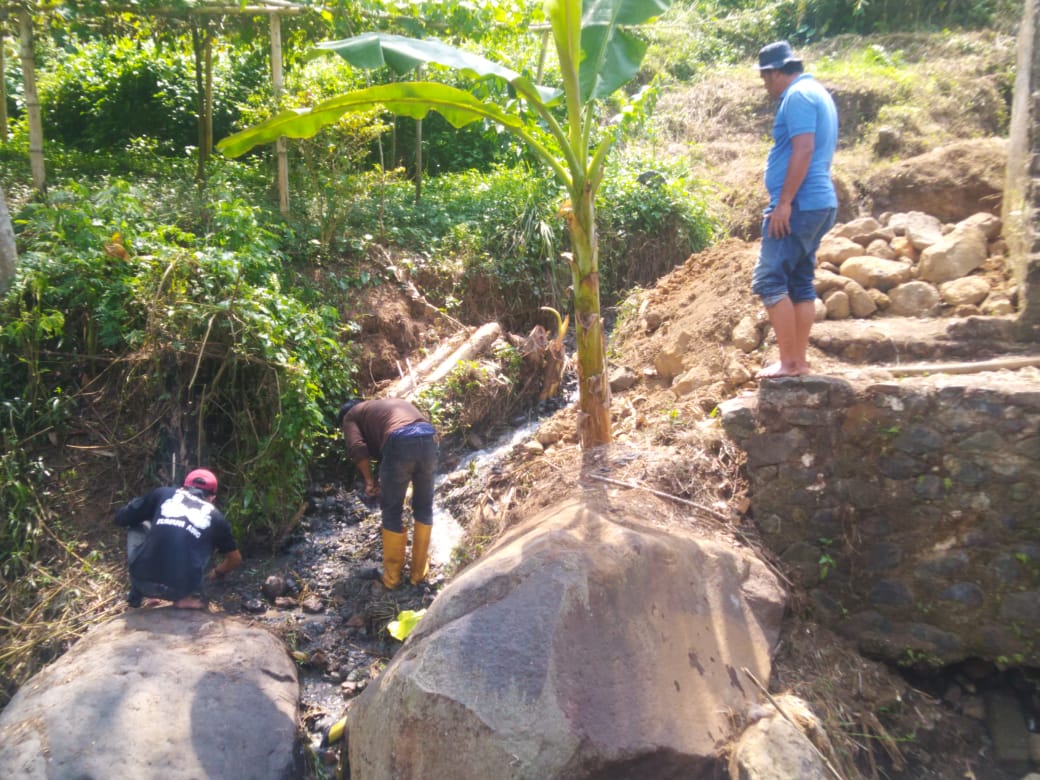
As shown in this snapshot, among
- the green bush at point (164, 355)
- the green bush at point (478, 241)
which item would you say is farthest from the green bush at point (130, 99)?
the green bush at point (164, 355)

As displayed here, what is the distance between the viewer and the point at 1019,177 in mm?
5133

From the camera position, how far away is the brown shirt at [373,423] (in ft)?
17.8

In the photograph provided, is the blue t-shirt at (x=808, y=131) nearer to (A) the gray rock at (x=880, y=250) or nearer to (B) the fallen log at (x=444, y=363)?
(A) the gray rock at (x=880, y=250)

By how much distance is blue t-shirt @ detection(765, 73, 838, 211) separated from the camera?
13.5 ft

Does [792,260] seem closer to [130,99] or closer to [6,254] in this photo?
[6,254]

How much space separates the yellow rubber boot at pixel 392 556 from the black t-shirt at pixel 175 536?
1099 millimetres

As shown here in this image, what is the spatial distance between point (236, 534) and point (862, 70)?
11372 millimetres

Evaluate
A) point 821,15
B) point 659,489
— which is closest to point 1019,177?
point 659,489

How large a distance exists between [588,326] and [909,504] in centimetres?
202

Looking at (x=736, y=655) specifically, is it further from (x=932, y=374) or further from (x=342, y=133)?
(x=342, y=133)

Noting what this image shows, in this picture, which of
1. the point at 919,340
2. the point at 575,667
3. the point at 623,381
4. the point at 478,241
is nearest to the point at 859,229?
the point at 919,340

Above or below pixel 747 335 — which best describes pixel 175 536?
below

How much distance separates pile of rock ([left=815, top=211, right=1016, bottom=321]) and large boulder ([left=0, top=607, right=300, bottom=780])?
4242 mm

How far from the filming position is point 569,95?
4.51 meters
